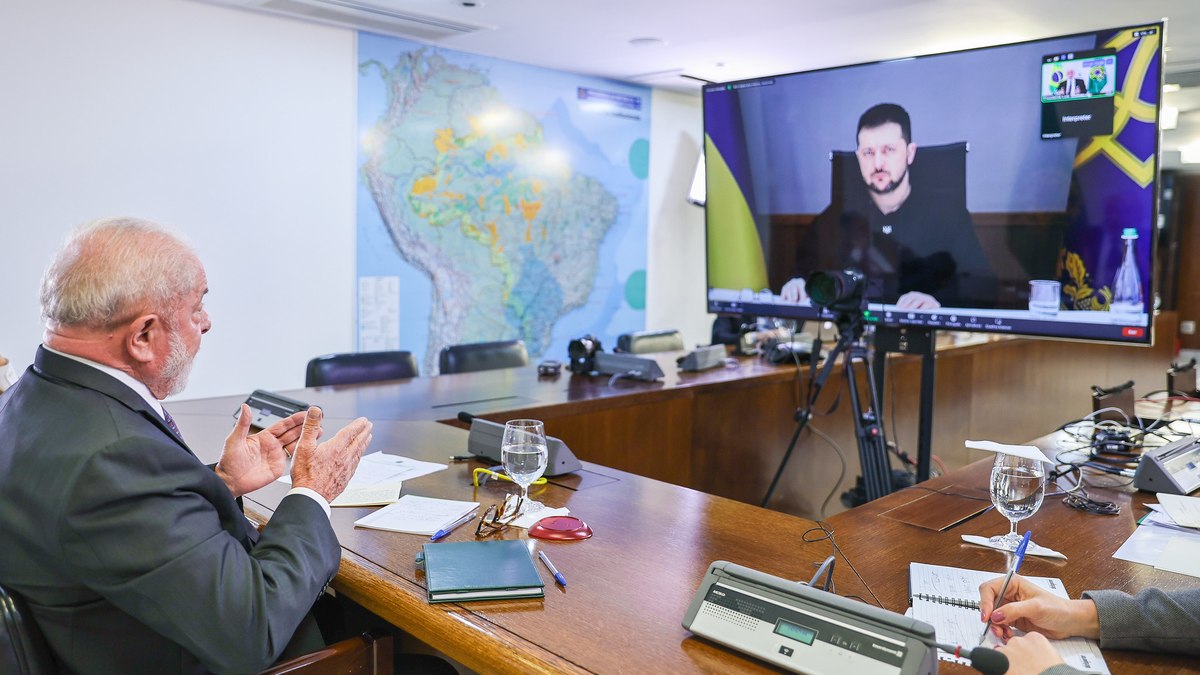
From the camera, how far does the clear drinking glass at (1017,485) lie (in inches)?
61.4

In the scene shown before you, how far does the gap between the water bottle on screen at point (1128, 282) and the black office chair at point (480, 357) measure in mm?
2473

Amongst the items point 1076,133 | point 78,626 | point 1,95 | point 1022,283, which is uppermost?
point 1,95

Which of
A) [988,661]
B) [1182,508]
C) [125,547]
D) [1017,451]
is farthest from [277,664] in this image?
[1182,508]

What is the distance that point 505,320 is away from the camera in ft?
20.7

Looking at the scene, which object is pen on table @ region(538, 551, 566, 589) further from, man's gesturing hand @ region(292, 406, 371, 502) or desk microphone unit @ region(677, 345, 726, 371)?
desk microphone unit @ region(677, 345, 726, 371)

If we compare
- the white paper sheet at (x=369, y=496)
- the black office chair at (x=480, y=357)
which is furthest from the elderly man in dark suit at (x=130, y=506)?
the black office chair at (x=480, y=357)

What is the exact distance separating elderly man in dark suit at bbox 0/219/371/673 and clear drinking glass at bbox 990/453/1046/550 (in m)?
1.16


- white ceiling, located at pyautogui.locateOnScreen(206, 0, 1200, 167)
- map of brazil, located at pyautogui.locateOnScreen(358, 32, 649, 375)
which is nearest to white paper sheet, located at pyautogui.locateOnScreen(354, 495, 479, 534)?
white ceiling, located at pyautogui.locateOnScreen(206, 0, 1200, 167)

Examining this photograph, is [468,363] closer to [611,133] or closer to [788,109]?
[788,109]

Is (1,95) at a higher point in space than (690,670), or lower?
higher

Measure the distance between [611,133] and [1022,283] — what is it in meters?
4.58

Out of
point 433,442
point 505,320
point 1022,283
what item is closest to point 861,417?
point 1022,283

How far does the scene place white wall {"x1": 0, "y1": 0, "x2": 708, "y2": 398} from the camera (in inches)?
166

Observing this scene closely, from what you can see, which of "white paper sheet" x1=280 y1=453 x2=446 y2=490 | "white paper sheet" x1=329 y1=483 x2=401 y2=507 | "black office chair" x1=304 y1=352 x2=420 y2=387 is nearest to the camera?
"white paper sheet" x1=329 y1=483 x2=401 y2=507
